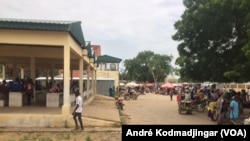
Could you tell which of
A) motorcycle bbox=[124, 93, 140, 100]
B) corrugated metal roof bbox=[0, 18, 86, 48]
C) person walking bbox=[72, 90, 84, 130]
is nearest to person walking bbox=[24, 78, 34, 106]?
corrugated metal roof bbox=[0, 18, 86, 48]

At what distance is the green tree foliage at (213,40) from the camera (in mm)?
23634

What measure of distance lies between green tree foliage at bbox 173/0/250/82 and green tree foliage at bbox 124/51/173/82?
2877 inches

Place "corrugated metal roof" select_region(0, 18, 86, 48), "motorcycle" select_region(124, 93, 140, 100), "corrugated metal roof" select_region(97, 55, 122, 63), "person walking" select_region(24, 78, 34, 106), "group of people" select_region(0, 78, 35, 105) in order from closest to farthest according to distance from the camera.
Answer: "corrugated metal roof" select_region(0, 18, 86, 48), "group of people" select_region(0, 78, 35, 105), "person walking" select_region(24, 78, 34, 106), "motorcycle" select_region(124, 93, 140, 100), "corrugated metal roof" select_region(97, 55, 122, 63)

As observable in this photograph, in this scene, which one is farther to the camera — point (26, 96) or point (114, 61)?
point (114, 61)

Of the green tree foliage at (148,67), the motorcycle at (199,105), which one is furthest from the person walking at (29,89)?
the green tree foliage at (148,67)

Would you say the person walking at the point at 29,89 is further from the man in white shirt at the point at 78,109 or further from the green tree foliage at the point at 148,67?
the green tree foliage at the point at 148,67

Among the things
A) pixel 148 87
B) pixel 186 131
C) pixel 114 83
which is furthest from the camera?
pixel 148 87

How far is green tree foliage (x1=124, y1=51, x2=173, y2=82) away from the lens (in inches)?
4038

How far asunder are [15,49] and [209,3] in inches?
463

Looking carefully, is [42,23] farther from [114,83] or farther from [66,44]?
[114,83]

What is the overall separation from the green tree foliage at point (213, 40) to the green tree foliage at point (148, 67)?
2877 inches

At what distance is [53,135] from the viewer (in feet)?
53.0

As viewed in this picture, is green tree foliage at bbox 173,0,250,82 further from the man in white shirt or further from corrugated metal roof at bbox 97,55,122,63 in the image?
corrugated metal roof at bbox 97,55,122,63

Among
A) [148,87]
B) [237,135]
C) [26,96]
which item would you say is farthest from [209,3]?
[148,87]
